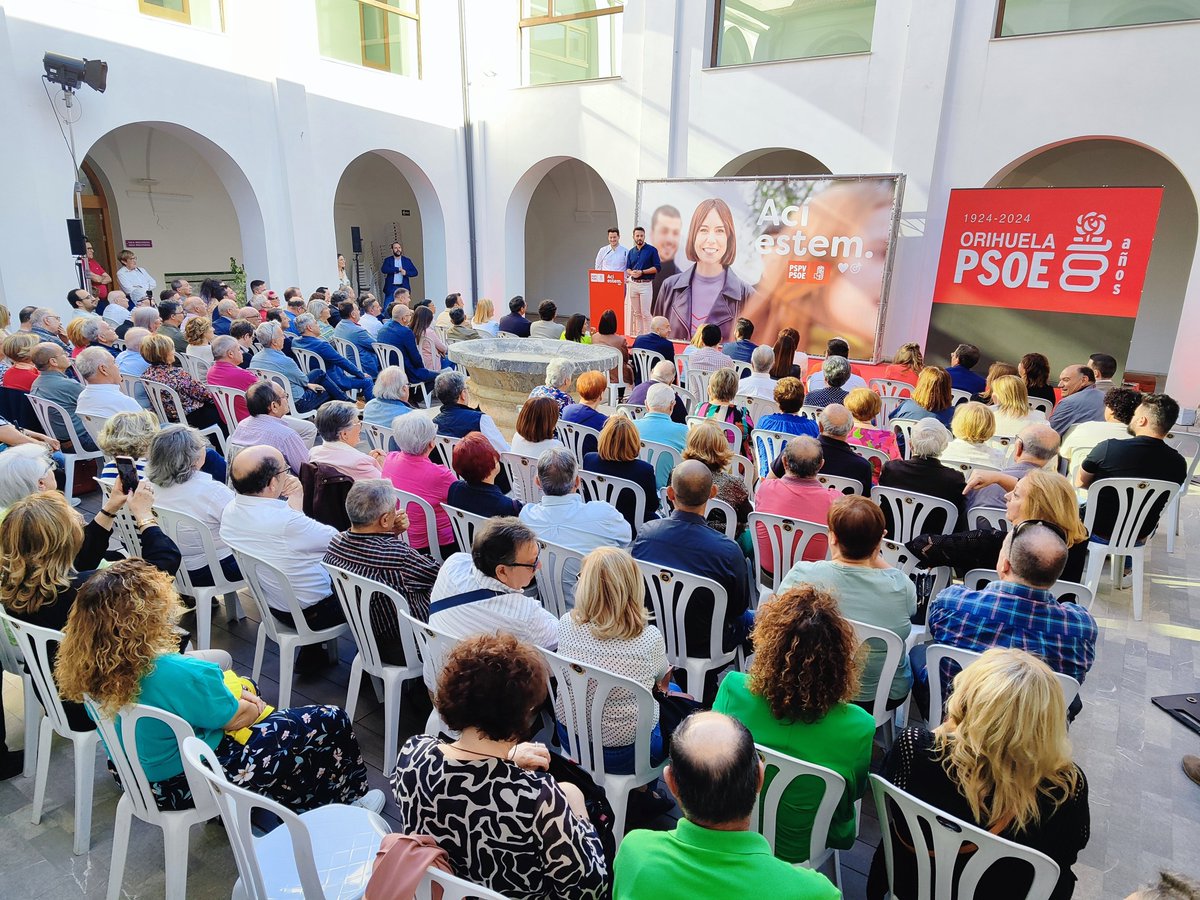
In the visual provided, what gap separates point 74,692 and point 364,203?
15.0 meters

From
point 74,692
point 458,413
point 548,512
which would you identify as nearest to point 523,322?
point 458,413

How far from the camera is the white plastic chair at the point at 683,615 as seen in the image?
2.57 m

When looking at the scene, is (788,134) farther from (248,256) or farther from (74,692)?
(74,692)

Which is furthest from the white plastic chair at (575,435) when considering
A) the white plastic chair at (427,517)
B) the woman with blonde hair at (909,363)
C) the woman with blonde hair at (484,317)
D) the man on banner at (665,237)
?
the man on banner at (665,237)

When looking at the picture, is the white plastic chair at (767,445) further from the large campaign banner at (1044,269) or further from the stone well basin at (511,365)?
the large campaign banner at (1044,269)

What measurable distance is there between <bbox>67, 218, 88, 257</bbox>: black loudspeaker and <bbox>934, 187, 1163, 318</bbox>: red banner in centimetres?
976

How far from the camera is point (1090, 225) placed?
7.32m

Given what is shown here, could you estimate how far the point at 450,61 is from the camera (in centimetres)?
1192

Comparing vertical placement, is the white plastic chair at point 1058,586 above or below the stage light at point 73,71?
below

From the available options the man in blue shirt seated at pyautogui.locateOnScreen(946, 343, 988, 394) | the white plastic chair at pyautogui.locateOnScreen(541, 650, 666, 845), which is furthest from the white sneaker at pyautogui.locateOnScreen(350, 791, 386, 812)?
the man in blue shirt seated at pyautogui.locateOnScreen(946, 343, 988, 394)

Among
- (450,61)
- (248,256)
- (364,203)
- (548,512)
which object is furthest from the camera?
(364,203)

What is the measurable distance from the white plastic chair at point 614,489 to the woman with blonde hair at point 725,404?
1.15 metres

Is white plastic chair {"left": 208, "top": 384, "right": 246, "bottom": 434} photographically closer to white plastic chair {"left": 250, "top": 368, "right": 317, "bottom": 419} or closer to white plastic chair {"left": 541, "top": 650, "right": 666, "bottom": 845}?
white plastic chair {"left": 250, "top": 368, "right": 317, "bottom": 419}

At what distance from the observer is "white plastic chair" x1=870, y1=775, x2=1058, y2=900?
1.42 metres
